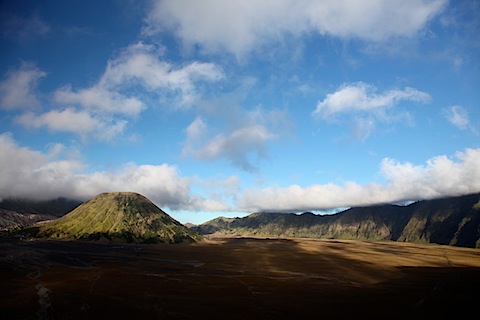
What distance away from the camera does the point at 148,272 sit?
297 feet

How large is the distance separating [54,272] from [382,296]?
8170 cm

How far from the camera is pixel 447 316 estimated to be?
51.1m

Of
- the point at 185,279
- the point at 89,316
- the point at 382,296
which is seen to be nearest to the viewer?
the point at 89,316

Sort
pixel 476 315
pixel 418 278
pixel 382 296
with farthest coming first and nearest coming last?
pixel 418 278
pixel 382 296
pixel 476 315

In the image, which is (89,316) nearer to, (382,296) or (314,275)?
(382,296)

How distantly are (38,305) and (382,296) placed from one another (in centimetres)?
6312

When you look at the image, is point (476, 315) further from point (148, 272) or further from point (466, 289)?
point (148, 272)

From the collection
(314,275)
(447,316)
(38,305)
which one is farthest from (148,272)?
(447,316)

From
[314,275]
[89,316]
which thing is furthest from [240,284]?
[89,316]

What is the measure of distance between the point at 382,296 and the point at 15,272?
90216mm

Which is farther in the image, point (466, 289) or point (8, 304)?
point (466, 289)

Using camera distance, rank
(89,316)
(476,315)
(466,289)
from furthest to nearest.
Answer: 1. (466,289)
2. (476,315)
3. (89,316)

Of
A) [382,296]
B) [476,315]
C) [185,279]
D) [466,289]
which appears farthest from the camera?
[185,279]

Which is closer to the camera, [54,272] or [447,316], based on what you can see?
[447,316]
